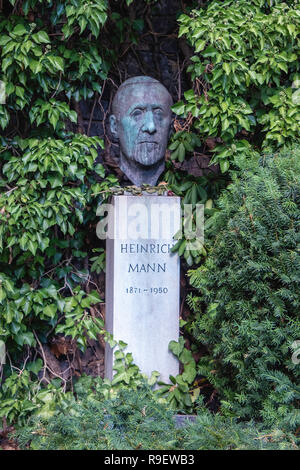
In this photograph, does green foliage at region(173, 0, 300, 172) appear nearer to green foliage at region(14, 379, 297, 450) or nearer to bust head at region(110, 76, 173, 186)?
bust head at region(110, 76, 173, 186)

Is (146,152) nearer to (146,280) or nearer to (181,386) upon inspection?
(146,280)

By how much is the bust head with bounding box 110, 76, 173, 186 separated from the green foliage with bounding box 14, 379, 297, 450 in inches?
58.3

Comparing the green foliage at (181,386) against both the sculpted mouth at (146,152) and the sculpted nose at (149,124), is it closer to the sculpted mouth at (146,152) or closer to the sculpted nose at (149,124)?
the sculpted mouth at (146,152)

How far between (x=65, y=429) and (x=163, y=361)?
115 centimetres

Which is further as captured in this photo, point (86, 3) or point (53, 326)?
point (53, 326)

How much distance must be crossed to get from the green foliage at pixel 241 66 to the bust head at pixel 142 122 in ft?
0.39

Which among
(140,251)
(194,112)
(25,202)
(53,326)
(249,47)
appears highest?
(249,47)

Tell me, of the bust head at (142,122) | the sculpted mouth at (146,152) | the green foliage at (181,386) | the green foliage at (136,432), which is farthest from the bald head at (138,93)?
the green foliage at (136,432)

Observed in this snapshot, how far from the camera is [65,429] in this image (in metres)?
2.45

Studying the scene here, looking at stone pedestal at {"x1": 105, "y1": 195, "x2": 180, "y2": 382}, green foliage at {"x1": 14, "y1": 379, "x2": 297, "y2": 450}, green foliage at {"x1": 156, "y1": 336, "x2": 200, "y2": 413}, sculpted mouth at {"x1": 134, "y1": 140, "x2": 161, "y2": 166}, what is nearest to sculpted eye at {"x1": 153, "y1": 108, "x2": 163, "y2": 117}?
sculpted mouth at {"x1": 134, "y1": 140, "x2": 161, "y2": 166}

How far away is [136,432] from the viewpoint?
2.40m

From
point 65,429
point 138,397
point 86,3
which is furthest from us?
point 86,3

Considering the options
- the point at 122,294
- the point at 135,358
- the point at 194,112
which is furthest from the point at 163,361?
the point at 194,112
